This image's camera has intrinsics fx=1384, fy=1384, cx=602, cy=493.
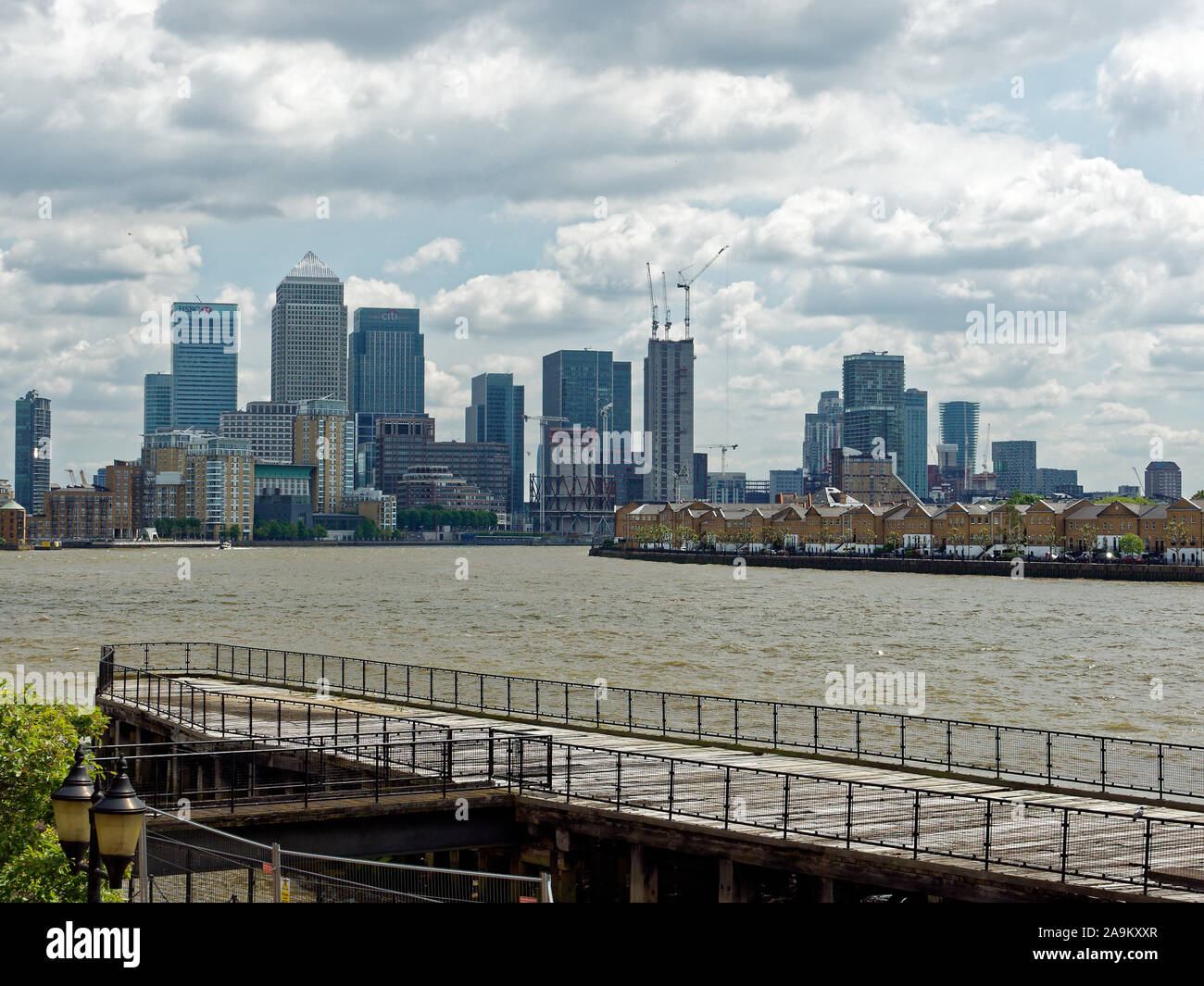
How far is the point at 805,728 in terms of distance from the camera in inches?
1679

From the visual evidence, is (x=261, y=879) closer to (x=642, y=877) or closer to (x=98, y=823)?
(x=98, y=823)

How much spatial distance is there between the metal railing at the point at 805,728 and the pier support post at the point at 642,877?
255 inches

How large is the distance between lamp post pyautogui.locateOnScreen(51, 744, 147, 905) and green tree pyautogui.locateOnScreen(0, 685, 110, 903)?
376 centimetres

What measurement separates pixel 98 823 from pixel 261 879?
592cm

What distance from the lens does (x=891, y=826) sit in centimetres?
2228

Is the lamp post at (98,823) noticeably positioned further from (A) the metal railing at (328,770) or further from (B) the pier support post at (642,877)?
(B) the pier support post at (642,877)

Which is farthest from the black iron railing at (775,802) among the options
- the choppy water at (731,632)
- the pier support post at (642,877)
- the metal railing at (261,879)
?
the choppy water at (731,632)

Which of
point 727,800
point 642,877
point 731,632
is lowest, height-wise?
point 731,632

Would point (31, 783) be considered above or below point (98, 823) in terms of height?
below

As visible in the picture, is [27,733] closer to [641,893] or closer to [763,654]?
[641,893]

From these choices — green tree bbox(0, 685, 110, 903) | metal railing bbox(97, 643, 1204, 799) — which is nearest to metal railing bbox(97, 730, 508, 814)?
metal railing bbox(97, 643, 1204, 799)

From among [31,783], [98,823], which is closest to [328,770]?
[31,783]

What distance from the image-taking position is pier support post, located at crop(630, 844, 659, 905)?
22672mm
